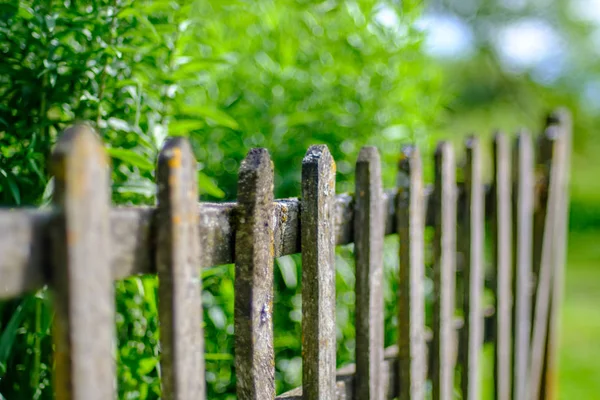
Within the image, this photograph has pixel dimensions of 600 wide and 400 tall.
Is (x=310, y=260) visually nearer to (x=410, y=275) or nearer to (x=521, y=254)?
(x=410, y=275)

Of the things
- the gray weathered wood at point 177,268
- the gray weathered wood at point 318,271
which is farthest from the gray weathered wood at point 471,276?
the gray weathered wood at point 177,268

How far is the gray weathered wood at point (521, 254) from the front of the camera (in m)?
2.93

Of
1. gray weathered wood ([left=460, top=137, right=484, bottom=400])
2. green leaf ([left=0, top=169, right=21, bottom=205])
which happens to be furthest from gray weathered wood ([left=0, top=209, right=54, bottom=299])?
gray weathered wood ([left=460, top=137, right=484, bottom=400])

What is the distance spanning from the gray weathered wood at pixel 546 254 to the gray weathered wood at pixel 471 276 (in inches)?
28.7

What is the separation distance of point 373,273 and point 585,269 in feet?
38.5

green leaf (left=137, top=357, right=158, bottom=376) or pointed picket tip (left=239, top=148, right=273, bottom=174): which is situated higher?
pointed picket tip (left=239, top=148, right=273, bottom=174)

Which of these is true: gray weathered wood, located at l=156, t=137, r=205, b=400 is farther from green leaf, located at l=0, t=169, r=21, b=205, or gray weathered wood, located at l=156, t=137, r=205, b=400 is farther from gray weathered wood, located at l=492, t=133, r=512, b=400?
gray weathered wood, located at l=492, t=133, r=512, b=400

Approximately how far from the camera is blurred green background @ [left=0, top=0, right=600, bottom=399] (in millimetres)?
1751

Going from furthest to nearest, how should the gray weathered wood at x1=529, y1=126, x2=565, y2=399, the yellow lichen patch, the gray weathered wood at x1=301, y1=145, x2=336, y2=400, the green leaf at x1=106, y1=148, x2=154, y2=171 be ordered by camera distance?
1. the gray weathered wood at x1=529, y1=126, x2=565, y2=399
2. the green leaf at x1=106, y1=148, x2=154, y2=171
3. the gray weathered wood at x1=301, y1=145, x2=336, y2=400
4. the yellow lichen patch

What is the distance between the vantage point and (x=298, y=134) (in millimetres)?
2848

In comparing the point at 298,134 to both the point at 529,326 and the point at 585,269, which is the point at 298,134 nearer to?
the point at 529,326

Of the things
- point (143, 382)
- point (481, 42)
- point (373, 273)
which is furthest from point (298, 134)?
point (481, 42)

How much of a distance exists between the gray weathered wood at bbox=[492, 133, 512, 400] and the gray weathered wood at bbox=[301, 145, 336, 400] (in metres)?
1.43

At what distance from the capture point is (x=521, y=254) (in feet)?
9.86
